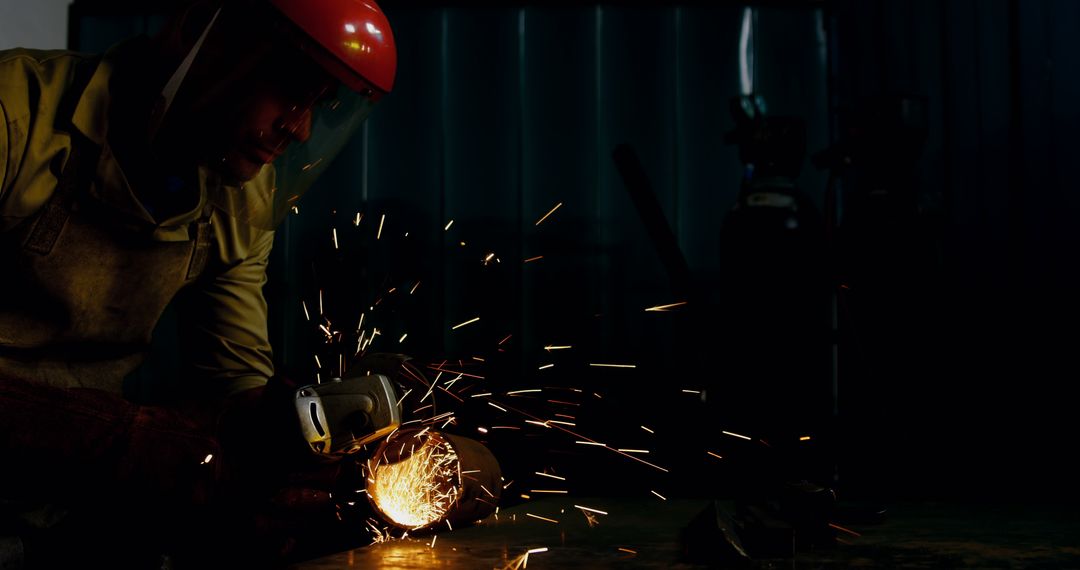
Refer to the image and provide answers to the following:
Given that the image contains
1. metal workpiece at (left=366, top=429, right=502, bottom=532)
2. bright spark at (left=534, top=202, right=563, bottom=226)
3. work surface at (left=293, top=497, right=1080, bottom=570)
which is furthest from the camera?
bright spark at (left=534, top=202, right=563, bottom=226)

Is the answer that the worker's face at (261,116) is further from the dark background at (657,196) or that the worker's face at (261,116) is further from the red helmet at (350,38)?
the dark background at (657,196)


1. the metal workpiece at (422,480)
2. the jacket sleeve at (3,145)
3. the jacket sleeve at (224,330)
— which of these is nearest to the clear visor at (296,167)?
the jacket sleeve at (224,330)

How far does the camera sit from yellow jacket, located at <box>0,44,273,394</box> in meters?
1.59

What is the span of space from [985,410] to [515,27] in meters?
2.34

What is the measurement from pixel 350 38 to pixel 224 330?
0.93 meters

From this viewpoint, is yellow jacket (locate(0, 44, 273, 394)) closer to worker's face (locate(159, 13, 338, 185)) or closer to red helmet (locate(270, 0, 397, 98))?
worker's face (locate(159, 13, 338, 185))

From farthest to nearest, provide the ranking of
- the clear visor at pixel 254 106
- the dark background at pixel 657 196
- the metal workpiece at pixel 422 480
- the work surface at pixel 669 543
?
the dark background at pixel 657 196 → the metal workpiece at pixel 422 480 → the work surface at pixel 669 543 → the clear visor at pixel 254 106

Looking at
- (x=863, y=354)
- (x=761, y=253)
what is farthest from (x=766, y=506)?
(x=761, y=253)

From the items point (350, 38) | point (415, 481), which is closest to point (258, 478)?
point (415, 481)

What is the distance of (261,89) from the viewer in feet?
5.19

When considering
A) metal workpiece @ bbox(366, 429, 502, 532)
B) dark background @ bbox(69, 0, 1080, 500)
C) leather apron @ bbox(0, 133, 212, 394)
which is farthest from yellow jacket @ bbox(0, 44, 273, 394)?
dark background @ bbox(69, 0, 1080, 500)

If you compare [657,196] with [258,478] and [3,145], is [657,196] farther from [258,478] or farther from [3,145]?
[3,145]

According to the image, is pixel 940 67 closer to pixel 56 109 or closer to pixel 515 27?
pixel 515 27

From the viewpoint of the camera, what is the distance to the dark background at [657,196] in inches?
114
